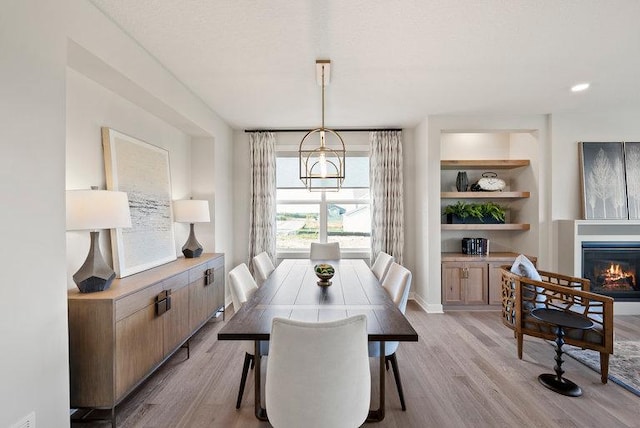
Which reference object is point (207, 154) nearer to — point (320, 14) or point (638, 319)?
point (320, 14)

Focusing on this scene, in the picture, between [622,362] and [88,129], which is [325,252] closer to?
[88,129]

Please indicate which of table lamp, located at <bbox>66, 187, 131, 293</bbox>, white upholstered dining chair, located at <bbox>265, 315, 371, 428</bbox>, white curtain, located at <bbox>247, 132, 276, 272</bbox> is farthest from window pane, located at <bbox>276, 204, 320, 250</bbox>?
white upholstered dining chair, located at <bbox>265, 315, 371, 428</bbox>

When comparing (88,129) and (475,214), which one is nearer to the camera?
(88,129)

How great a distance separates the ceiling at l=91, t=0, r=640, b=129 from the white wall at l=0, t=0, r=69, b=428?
22.3 inches

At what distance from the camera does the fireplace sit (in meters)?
3.80

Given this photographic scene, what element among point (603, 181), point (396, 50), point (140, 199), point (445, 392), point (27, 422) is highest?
point (396, 50)

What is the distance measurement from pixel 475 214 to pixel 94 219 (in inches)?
173

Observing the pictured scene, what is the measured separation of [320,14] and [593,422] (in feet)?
10.6

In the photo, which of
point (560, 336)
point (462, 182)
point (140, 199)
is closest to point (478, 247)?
point (462, 182)

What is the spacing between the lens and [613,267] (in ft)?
12.7

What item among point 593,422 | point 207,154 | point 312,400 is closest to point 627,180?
point 593,422

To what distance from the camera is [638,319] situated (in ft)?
12.3

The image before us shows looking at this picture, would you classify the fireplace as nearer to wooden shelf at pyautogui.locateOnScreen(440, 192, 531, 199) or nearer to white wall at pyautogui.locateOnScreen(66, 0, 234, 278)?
wooden shelf at pyautogui.locateOnScreen(440, 192, 531, 199)

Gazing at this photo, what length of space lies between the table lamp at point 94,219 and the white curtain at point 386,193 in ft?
11.3
